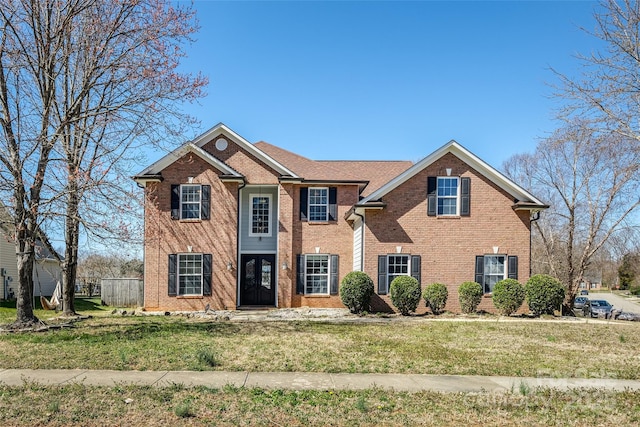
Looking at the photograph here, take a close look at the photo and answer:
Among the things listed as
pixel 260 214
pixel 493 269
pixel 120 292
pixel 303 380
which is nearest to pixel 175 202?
pixel 260 214

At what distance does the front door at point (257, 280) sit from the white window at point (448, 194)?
7.29m

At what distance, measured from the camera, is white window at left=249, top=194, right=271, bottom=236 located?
20406 mm

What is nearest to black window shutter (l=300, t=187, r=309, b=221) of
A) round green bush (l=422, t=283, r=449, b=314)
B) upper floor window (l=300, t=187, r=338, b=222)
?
upper floor window (l=300, t=187, r=338, b=222)

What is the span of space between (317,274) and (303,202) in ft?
9.99

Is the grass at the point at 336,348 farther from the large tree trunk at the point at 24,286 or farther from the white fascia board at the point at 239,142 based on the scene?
the white fascia board at the point at 239,142

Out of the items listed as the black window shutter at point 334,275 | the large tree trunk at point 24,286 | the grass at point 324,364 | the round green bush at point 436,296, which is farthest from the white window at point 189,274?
the round green bush at point 436,296

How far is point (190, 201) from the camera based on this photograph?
63.5 ft

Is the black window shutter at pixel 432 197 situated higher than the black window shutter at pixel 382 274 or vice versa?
the black window shutter at pixel 432 197

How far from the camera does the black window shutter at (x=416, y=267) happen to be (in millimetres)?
18297

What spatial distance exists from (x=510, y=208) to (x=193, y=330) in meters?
12.7

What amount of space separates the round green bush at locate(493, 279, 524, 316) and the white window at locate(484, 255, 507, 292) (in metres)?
0.99

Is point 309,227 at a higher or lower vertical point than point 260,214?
lower

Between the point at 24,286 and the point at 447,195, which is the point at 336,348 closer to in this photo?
the point at 24,286

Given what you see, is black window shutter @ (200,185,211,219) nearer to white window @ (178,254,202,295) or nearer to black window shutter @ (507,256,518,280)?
white window @ (178,254,202,295)
